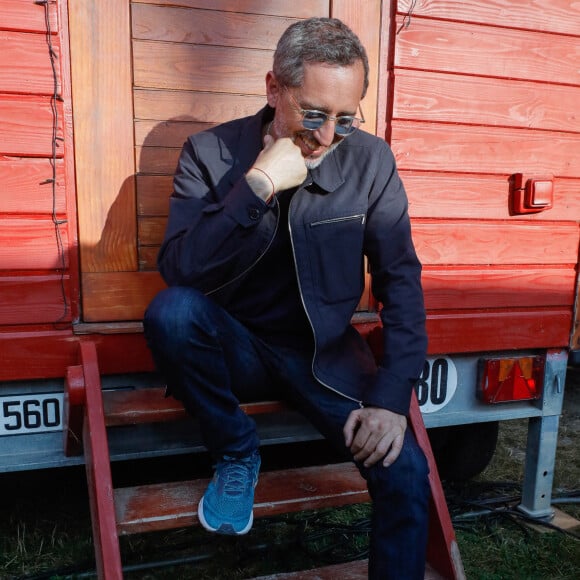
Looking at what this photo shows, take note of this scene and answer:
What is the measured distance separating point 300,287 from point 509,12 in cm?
146

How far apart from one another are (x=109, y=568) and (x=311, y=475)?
28.3 inches

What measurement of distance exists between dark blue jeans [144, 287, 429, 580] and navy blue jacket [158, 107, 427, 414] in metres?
0.08

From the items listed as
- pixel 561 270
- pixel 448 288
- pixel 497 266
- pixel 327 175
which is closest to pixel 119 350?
pixel 327 175

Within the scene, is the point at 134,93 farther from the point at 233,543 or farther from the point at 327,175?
the point at 233,543

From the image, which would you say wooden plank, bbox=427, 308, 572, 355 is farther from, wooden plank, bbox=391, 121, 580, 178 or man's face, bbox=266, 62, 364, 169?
man's face, bbox=266, 62, 364, 169

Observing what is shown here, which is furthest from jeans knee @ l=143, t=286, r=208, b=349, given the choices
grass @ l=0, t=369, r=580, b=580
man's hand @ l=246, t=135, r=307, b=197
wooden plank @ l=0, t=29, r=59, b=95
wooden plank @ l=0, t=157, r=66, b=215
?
grass @ l=0, t=369, r=580, b=580

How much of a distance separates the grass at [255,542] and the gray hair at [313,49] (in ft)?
5.94

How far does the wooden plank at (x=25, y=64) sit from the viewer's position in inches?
77.8

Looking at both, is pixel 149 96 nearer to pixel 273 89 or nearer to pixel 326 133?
pixel 273 89

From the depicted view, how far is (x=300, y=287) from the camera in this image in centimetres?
195

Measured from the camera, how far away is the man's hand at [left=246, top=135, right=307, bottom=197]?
175 centimetres

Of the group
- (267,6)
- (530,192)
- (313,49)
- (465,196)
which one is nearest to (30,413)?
(313,49)

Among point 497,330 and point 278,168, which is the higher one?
point 278,168

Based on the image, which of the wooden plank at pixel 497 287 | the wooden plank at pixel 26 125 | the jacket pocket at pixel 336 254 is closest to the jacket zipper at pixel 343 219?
the jacket pocket at pixel 336 254
